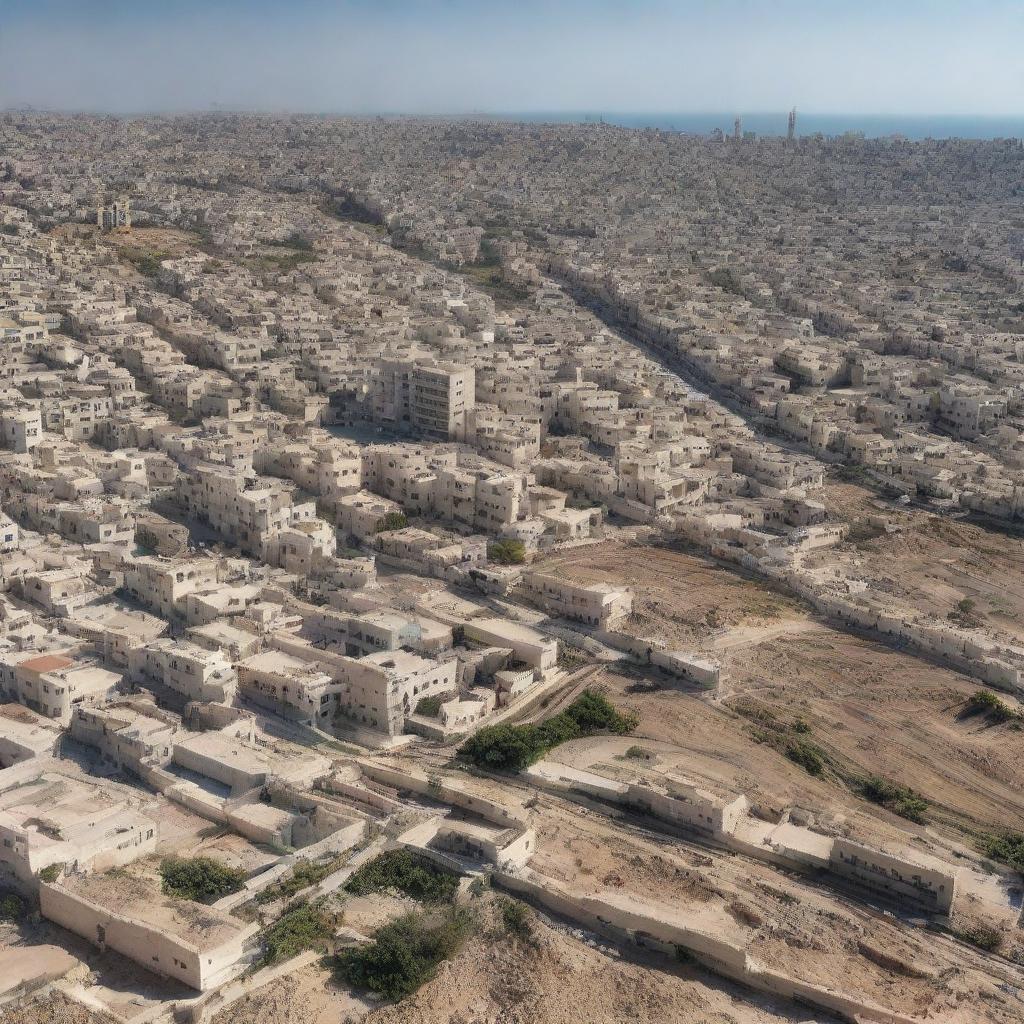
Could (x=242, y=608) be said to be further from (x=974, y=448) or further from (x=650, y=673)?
(x=974, y=448)

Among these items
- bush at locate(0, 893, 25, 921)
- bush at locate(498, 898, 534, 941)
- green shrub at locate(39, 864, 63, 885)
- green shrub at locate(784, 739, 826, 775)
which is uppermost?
green shrub at locate(39, 864, 63, 885)

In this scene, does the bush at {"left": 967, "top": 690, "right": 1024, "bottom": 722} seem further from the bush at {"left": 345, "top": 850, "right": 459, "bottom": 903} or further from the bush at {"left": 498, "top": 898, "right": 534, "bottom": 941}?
the bush at {"left": 345, "top": 850, "right": 459, "bottom": 903}

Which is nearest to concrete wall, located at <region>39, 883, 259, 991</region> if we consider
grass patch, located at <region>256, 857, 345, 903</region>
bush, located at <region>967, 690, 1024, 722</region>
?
grass patch, located at <region>256, 857, 345, 903</region>

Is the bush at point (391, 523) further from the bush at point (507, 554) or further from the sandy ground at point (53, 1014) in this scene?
the sandy ground at point (53, 1014)

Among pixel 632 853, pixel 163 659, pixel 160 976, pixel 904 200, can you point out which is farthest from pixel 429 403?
pixel 904 200

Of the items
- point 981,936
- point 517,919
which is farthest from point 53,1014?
point 981,936
